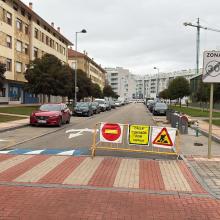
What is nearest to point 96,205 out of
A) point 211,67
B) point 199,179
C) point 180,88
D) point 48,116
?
point 199,179

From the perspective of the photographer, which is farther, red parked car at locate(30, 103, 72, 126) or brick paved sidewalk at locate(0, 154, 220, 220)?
red parked car at locate(30, 103, 72, 126)

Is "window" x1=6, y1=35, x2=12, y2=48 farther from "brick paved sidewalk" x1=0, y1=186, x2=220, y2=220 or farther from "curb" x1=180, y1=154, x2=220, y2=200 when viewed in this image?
"brick paved sidewalk" x1=0, y1=186, x2=220, y2=220

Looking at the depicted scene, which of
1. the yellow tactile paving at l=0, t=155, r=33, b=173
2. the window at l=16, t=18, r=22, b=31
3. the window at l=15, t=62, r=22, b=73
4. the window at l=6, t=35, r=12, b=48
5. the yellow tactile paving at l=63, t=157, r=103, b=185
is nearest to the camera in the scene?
the yellow tactile paving at l=63, t=157, r=103, b=185

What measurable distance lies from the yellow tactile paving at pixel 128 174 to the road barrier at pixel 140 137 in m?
0.93

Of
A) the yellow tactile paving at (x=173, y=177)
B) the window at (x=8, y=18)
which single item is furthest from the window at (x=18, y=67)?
the yellow tactile paving at (x=173, y=177)

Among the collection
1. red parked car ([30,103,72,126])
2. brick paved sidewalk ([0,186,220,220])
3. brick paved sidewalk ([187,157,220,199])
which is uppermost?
red parked car ([30,103,72,126])

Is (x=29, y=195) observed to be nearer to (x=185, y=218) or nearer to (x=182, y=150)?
(x=185, y=218)

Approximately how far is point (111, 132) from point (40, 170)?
3.25 m

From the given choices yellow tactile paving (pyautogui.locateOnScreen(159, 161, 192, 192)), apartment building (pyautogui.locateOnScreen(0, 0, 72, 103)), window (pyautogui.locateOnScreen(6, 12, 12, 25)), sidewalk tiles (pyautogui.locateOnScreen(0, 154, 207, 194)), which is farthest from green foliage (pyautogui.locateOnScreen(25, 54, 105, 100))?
yellow tactile paving (pyautogui.locateOnScreen(159, 161, 192, 192))

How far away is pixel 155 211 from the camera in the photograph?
252 inches

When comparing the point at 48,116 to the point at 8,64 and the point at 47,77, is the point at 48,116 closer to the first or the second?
the point at 47,77

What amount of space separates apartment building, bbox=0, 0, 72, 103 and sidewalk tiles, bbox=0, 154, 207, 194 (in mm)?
39473

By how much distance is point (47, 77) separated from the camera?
4738 cm

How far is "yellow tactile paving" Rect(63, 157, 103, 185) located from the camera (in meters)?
8.45
